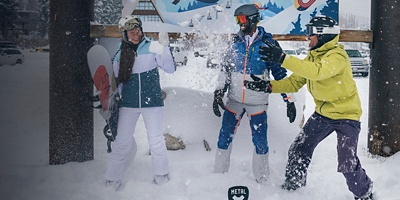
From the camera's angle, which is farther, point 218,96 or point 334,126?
point 218,96

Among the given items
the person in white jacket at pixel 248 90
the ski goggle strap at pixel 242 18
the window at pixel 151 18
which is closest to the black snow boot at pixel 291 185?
the person in white jacket at pixel 248 90

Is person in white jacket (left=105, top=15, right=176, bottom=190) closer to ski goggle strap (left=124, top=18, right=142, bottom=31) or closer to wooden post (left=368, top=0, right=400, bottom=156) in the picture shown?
ski goggle strap (left=124, top=18, right=142, bottom=31)

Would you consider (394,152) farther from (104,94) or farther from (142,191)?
(104,94)

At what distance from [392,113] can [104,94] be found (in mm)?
2904

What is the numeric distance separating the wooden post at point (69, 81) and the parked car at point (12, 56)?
3.26 feet

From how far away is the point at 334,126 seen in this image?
2.75m

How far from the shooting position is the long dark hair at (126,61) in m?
2.92

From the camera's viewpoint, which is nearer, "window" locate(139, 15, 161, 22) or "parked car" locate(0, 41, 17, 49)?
"parked car" locate(0, 41, 17, 49)

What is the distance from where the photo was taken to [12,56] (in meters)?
2.22

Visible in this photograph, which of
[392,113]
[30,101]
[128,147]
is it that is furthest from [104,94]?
[392,113]

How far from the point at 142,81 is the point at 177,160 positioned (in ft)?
3.62

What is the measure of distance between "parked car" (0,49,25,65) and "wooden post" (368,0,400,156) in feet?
11.1

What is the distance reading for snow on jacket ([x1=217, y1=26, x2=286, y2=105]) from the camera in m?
3.03

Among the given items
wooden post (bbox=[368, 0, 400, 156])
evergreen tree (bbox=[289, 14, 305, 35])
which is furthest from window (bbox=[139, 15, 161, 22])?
wooden post (bbox=[368, 0, 400, 156])
